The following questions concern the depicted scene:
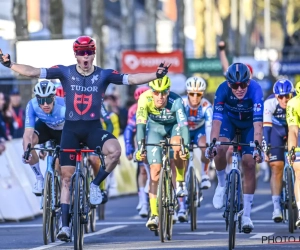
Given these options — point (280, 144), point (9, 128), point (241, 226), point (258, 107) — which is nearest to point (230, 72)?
point (258, 107)

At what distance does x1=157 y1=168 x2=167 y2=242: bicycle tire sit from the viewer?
1515 cm

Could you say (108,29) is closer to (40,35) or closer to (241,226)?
(40,35)

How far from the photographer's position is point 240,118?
48.8ft

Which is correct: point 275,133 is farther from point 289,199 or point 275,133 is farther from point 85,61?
point 85,61

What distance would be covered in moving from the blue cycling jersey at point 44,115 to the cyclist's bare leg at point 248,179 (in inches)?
95.2

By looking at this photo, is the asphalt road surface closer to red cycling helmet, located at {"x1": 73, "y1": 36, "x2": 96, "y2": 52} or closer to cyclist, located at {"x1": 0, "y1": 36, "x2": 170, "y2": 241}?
cyclist, located at {"x1": 0, "y1": 36, "x2": 170, "y2": 241}

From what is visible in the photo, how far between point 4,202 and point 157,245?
5218mm

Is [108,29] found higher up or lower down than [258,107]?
higher up

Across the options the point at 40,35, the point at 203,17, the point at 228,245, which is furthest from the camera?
the point at 203,17

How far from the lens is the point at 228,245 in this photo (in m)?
13.7

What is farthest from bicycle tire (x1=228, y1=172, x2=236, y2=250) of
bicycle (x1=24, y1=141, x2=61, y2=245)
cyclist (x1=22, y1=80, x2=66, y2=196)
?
cyclist (x1=22, y1=80, x2=66, y2=196)

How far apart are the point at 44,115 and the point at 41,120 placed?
0.48ft

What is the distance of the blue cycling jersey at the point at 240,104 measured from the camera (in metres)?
14.5

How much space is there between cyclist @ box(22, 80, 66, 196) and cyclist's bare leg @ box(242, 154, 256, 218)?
2418 millimetres
